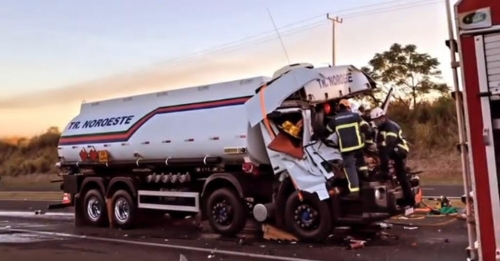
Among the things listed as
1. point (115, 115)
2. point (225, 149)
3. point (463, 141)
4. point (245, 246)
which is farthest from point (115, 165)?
point (463, 141)

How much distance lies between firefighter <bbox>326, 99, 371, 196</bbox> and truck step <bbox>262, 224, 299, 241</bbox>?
4.70 ft

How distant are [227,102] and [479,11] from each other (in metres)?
7.37

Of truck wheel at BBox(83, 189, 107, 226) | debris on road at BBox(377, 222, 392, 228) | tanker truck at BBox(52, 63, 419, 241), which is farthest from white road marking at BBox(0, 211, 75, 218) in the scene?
debris on road at BBox(377, 222, 392, 228)

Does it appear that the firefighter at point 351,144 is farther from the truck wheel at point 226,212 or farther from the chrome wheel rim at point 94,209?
the chrome wheel rim at point 94,209

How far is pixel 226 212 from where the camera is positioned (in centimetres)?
1137

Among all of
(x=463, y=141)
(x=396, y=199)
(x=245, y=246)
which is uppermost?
(x=463, y=141)

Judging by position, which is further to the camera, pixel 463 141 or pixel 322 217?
pixel 322 217

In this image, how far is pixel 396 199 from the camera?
10.2m

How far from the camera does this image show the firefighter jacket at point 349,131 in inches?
387

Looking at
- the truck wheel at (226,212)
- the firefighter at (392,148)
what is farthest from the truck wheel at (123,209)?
the firefighter at (392,148)

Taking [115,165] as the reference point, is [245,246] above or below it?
below

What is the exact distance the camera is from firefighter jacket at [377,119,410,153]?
1045 centimetres

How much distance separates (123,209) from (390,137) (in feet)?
20.9

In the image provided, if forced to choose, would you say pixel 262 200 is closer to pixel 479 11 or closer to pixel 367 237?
pixel 367 237
